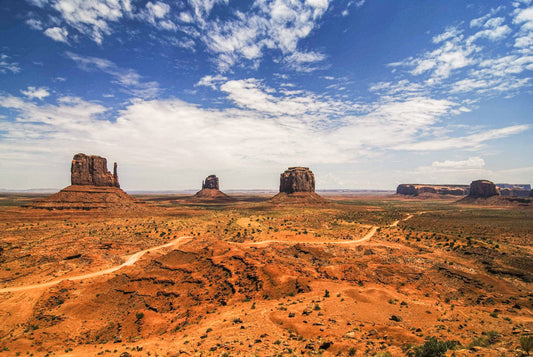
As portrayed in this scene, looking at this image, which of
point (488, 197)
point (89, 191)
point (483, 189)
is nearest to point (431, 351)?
point (89, 191)

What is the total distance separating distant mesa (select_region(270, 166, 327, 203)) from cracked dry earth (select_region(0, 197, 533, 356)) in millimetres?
72898

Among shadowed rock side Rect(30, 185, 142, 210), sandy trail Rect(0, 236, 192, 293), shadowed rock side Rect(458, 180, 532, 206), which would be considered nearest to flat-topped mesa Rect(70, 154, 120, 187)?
shadowed rock side Rect(30, 185, 142, 210)

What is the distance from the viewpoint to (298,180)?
126 m

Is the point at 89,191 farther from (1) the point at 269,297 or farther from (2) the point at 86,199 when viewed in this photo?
(1) the point at 269,297

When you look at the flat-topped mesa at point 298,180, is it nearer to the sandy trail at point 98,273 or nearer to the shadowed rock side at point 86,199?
the shadowed rock side at point 86,199

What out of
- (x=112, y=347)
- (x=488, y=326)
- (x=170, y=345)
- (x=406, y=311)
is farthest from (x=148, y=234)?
(x=488, y=326)

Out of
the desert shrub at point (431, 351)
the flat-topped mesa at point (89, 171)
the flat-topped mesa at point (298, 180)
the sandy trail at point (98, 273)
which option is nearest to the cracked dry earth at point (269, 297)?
the desert shrub at point (431, 351)

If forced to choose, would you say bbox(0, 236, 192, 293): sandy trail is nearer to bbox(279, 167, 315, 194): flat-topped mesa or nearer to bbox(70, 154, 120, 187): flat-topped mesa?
bbox(70, 154, 120, 187): flat-topped mesa

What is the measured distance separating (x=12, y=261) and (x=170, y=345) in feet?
119

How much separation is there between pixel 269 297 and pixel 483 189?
19104 cm

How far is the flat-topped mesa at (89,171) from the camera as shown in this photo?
82938 mm

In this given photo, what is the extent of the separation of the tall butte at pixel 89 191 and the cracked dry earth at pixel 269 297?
32.3 metres

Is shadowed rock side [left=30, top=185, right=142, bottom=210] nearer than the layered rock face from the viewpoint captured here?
Yes

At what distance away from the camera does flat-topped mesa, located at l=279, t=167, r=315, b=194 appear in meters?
126
